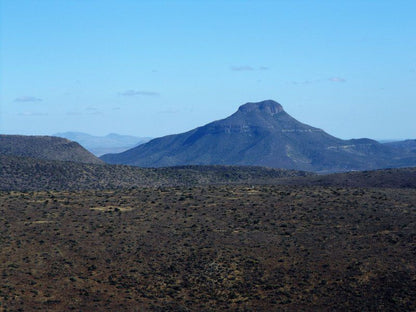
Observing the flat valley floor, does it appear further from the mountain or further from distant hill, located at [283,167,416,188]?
the mountain

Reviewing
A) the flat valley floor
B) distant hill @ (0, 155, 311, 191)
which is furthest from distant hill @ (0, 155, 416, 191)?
the flat valley floor

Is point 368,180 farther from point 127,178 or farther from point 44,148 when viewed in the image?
point 44,148

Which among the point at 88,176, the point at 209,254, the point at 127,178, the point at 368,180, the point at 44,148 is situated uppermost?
the point at 44,148

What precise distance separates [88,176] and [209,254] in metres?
69.6

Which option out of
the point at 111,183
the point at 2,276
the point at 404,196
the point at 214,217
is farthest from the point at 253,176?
the point at 2,276

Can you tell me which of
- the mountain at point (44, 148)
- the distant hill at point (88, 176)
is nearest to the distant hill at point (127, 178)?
the distant hill at point (88, 176)

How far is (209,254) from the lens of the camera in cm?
4738

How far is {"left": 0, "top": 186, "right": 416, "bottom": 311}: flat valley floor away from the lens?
129 ft

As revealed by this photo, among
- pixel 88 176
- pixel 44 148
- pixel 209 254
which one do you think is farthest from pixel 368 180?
pixel 44 148

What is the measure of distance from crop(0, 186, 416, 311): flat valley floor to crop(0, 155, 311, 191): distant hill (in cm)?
3679

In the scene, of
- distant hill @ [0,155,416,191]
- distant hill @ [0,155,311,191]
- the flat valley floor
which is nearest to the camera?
the flat valley floor

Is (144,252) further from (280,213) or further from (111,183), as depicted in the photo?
(111,183)

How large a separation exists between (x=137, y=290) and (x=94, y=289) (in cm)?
312

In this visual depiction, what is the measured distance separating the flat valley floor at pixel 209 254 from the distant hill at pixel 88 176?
121 ft
